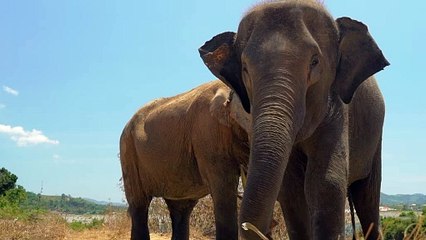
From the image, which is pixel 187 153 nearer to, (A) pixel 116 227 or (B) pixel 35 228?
(B) pixel 35 228

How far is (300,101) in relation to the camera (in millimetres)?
4191

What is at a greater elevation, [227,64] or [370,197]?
[227,64]

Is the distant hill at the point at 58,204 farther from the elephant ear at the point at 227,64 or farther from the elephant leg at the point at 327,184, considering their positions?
the elephant leg at the point at 327,184

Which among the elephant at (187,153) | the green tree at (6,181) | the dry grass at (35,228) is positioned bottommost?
the dry grass at (35,228)

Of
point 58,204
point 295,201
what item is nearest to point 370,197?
point 295,201

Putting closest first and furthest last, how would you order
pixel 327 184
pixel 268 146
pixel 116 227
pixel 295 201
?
pixel 268 146 < pixel 327 184 < pixel 295 201 < pixel 116 227

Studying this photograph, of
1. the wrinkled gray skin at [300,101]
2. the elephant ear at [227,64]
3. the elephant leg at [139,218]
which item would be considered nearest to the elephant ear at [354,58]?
the wrinkled gray skin at [300,101]

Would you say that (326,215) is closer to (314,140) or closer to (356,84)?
(314,140)

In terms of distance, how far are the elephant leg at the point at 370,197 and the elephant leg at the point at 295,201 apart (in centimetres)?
111

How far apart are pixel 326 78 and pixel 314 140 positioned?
1.69 ft

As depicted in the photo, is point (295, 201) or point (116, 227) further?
point (116, 227)

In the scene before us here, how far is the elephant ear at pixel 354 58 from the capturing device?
4.89 meters

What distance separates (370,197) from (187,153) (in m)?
2.51

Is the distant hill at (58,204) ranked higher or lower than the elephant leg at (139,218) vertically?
higher
